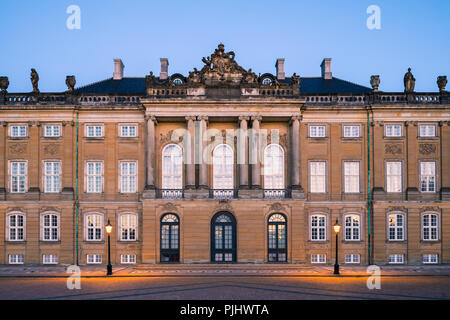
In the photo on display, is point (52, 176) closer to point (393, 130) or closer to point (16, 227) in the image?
point (16, 227)

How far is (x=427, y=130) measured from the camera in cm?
3612

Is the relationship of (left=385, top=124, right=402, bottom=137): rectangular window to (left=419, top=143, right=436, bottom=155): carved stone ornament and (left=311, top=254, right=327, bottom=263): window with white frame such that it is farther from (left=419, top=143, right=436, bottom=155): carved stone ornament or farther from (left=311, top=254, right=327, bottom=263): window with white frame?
(left=311, top=254, right=327, bottom=263): window with white frame

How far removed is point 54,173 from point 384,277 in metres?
26.6

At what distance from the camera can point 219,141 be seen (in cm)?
3619

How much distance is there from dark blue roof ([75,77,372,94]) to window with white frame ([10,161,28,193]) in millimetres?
8856

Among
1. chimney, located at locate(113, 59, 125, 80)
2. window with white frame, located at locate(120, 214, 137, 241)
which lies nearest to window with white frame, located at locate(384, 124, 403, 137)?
window with white frame, located at locate(120, 214, 137, 241)

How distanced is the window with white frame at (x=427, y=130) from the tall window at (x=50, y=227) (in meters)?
31.0

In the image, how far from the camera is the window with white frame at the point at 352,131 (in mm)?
36356

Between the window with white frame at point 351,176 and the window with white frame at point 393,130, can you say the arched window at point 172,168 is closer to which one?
the window with white frame at point 351,176

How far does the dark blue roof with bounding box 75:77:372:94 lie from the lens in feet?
133

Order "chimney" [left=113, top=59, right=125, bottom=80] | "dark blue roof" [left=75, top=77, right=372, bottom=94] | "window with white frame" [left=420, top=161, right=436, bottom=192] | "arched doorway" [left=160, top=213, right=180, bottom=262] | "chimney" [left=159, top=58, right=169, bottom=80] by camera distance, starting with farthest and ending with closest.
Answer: "chimney" [left=159, top=58, right=169, bottom=80]
"chimney" [left=113, top=59, right=125, bottom=80]
"dark blue roof" [left=75, top=77, right=372, bottom=94]
"window with white frame" [left=420, top=161, right=436, bottom=192]
"arched doorway" [left=160, top=213, right=180, bottom=262]

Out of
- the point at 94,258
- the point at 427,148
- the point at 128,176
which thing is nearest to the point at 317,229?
the point at 427,148

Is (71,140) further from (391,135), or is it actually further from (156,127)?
(391,135)

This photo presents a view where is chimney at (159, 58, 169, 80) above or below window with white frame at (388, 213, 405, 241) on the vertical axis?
above
